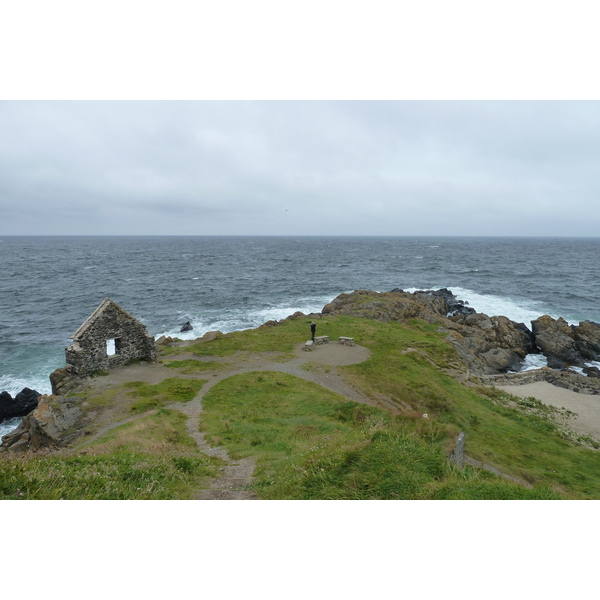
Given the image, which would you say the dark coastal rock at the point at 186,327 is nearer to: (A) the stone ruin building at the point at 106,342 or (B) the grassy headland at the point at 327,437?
(B) the grassy headland at the point at 327,437

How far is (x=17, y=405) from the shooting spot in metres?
25.2

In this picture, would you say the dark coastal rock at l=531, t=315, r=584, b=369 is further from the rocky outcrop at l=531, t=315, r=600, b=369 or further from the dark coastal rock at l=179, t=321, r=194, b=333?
the dark coastal rock at l=179, t=321, r=194, b=333

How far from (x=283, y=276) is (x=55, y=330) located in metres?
52.1

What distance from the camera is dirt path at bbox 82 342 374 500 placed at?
10.8 metres

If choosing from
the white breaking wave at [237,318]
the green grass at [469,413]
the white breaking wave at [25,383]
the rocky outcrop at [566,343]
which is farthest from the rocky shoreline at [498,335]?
the white breaking wave at [25,383]

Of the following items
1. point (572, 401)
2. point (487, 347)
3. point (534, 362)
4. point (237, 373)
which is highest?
point (237, 373)

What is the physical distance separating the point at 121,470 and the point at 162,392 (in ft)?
34.4

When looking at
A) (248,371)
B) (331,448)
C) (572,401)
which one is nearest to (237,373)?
(248,371)

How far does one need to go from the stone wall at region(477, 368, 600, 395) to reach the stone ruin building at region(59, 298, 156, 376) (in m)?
24.7

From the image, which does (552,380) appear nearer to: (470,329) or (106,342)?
(470,329)

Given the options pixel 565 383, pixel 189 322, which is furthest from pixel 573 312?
pixel 189 322

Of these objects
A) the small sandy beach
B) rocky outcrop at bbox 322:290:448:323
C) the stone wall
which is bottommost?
the small sandy beach

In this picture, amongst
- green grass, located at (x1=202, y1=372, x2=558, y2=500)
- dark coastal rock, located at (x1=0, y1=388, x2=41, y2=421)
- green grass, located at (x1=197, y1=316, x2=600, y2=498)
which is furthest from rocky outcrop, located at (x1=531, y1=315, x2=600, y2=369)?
dark coastal rock, located at (x1=0, y1=388, x2=41, y2=421)

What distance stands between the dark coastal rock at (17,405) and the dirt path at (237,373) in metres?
8.44
